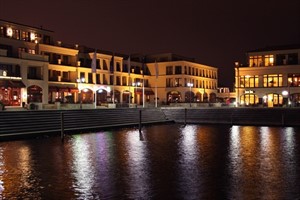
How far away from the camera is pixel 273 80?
67.2 meters

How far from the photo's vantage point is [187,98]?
8419cm

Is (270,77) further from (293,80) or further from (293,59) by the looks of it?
(293,59)

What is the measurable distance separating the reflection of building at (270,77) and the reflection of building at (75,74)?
10459 millimetres

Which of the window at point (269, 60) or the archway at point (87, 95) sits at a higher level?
the window at point (269, 60)

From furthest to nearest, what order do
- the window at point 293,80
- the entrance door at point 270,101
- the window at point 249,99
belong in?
the window at point 249,99
the entrance door at point 270,101
the window at point 293,80

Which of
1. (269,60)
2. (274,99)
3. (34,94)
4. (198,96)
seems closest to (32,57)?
(34,94)

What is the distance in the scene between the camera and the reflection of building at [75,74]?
50.4 m

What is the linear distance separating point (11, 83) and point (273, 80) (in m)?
44.4

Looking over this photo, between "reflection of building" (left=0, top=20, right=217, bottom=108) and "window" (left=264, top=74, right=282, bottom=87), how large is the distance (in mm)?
13883

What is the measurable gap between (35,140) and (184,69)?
198ft

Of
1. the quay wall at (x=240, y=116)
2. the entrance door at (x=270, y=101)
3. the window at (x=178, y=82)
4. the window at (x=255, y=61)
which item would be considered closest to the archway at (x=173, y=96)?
the window at (x=178, y=82)

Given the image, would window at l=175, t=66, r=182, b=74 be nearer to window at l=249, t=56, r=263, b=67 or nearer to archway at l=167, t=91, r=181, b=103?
archway at l=167, t=91, r=181, b=103

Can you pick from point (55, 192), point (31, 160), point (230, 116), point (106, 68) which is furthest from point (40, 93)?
point (55, 192)

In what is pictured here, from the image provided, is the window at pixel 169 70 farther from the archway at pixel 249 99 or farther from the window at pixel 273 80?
the window at pixel 273 80
